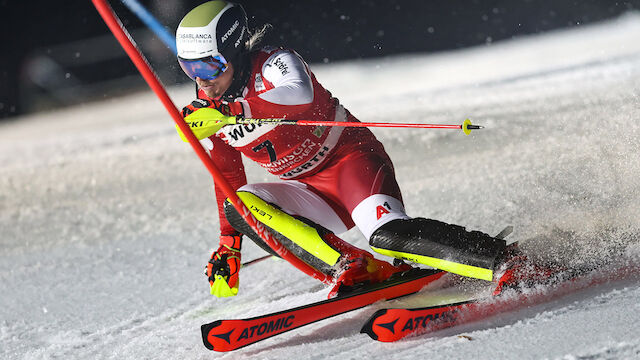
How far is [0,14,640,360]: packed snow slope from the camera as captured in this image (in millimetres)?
2465

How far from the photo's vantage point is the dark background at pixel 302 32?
9.09 meters

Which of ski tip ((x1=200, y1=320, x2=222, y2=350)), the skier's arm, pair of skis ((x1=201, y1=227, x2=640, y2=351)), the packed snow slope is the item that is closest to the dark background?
the packed snow slope

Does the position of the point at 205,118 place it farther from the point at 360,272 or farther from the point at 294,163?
the point at 360,272

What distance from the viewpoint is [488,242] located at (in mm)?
2484

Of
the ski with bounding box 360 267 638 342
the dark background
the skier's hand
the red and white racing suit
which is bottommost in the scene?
the dark background

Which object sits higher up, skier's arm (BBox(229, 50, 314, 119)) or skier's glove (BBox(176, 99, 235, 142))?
skier's arm (BBox(229, 50, 314, 119))

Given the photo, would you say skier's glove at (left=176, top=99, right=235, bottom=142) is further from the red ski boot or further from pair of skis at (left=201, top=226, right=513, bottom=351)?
the red ski boot

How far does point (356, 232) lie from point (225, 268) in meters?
1.32

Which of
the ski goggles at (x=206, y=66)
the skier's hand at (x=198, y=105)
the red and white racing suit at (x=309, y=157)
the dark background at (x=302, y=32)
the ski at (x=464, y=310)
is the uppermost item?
the ski goggles at (x=206, y=66)

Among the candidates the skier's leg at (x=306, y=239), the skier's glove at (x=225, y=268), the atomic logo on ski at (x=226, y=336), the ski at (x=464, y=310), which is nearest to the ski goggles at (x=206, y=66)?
the skier's leg at (x=306, y=239)

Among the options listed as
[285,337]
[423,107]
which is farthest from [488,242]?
[423,107]

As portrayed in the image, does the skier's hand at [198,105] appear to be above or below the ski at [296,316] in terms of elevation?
above

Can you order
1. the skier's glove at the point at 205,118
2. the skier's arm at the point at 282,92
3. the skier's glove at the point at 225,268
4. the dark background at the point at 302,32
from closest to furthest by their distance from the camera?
the skier's glove at the point at 205,118
the skier's arm at the point at 282,92
the skier's glove at the point at 225,268
the dark background at the point at 302,32

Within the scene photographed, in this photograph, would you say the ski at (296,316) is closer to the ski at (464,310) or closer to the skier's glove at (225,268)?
the ski at (464,310)
